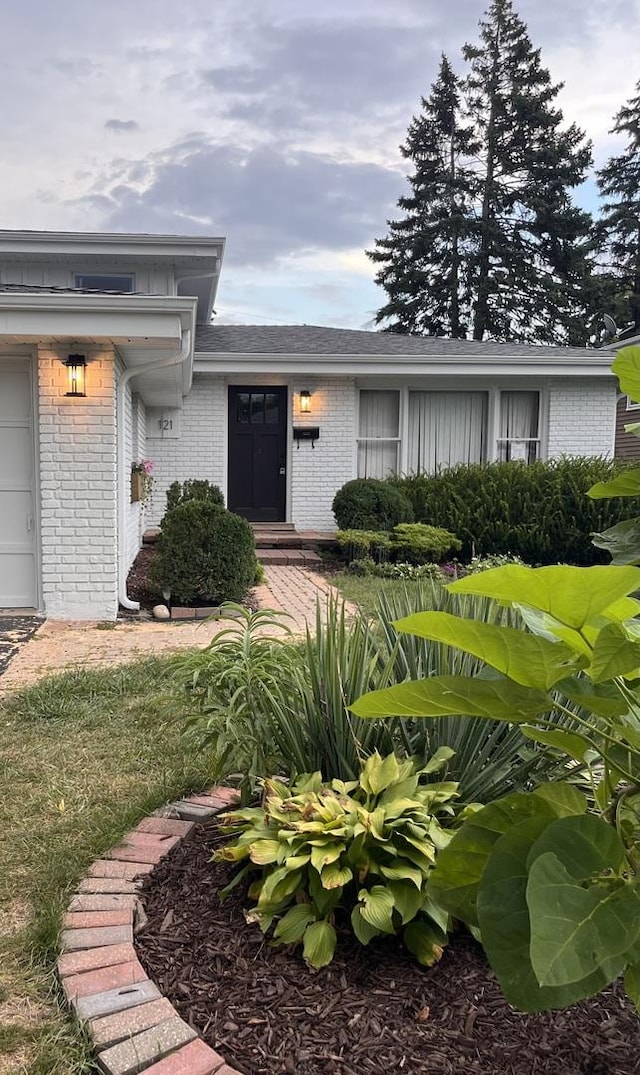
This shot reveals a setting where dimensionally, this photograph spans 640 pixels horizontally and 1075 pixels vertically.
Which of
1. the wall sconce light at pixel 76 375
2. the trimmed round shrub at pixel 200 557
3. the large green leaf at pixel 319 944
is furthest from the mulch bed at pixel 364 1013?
the wall sconce light at pixel 76 375

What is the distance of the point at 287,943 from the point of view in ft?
6.23

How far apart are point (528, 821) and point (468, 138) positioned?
35.1 meters

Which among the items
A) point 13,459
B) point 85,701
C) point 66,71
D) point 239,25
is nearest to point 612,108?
point 239,25

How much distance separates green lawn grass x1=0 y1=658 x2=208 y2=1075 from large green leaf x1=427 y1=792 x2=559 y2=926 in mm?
1024

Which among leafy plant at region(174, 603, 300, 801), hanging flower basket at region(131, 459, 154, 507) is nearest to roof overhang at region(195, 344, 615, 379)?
hanging flower basket at region(131, 459, 154, 507)

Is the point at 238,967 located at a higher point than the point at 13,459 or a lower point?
lower

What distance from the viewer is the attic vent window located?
1156cm

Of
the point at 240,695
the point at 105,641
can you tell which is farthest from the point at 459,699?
the point at 105,641

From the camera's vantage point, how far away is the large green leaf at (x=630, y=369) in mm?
1055

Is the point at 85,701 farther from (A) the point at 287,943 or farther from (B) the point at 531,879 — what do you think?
(B) the point at 531,879

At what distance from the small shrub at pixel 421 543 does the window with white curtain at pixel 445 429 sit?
109 inches

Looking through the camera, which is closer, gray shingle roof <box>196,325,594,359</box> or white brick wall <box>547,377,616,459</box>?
gray shingle roof <box>196,325,594,359</box>

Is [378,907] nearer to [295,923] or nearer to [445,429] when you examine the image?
[295,923]

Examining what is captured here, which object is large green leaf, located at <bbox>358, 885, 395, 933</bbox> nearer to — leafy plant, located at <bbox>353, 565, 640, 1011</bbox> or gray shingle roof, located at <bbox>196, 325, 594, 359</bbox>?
leafy plant, located at <bbox>353, 565, 640, 1011</bbox>
